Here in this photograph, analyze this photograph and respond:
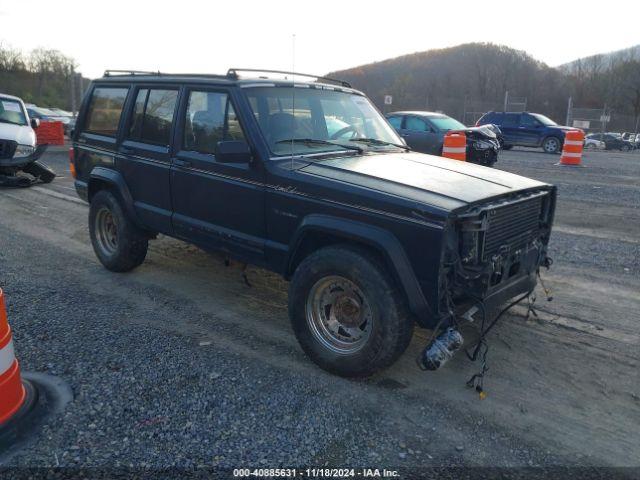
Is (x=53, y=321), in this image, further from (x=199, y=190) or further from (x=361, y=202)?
(x=361, y=202)

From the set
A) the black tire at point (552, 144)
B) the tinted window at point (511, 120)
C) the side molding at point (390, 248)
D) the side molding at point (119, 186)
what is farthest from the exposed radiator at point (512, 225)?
the tinted window at point (511, 120)

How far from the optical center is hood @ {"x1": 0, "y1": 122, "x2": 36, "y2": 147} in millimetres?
11016

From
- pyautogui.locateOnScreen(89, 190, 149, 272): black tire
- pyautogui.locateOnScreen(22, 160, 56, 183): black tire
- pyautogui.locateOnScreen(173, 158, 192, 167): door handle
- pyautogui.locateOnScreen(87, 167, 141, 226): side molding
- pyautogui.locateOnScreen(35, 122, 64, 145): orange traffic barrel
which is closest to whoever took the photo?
pyautogui.locateOnScreen(173, 158, 192, 167): door handle

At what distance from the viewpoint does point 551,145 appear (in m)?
21.9

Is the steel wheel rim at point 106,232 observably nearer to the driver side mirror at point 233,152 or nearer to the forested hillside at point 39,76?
the driver side mirror at point 233,152

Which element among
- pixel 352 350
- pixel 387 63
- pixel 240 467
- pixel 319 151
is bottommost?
pixel 240 467

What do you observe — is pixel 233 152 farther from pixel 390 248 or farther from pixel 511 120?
pixel 511 120

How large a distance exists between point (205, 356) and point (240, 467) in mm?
1332

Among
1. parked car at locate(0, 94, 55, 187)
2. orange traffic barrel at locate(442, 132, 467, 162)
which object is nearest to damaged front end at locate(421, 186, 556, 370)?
orange traffic barrel at locate(442, 132, 467, 162)

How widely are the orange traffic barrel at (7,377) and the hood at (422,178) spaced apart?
2185 millimetres

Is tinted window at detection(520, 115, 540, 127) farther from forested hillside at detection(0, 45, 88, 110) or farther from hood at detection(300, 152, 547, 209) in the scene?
forested hillside at detection(0, 45, 88, 110)

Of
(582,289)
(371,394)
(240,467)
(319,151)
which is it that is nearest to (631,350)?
(582,289)

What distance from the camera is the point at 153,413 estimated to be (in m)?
3.31

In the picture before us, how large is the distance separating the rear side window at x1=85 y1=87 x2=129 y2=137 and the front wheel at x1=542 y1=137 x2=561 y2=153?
20.0 m
